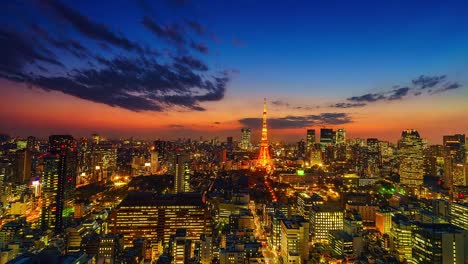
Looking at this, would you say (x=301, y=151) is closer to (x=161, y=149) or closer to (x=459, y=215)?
(x=161, y=149)

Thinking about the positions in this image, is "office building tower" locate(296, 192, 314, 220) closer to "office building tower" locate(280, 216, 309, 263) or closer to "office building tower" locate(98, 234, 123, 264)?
"office building tower" locate(280, 216, 309, 263)

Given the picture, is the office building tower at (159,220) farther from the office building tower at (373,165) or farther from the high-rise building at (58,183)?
the office building tower at (373,165)

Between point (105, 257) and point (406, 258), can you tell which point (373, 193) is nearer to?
point (406, 258)

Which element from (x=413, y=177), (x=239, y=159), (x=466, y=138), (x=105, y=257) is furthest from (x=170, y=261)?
(x=466, y=138)

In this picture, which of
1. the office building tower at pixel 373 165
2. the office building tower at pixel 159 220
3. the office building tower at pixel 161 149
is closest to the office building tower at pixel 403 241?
the office building tower at pixel 159 220

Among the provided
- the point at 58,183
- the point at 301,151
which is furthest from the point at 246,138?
the point at 58,183
